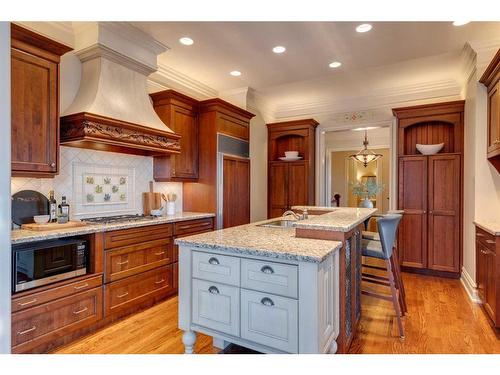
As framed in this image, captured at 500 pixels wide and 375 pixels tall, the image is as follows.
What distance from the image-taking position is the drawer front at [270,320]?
5.49ft

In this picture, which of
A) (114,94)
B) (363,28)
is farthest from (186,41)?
(363,28)

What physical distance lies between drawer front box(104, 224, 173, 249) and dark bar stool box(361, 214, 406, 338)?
2035 millimetres

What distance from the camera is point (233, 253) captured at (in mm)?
1872

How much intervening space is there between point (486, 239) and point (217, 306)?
258cm

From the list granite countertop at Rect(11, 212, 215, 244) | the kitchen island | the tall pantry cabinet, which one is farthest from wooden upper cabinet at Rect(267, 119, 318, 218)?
the kitchen island

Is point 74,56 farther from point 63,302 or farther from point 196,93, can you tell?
point 63,302

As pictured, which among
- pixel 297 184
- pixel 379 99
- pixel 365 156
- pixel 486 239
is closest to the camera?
pixel 486 239

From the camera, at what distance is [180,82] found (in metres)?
4.22

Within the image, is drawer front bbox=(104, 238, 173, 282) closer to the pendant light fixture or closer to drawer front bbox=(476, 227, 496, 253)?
drawer front bbox=(476, 227, 496, 253)

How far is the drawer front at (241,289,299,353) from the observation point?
167 cm

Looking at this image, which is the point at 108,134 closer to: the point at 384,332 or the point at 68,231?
the point at 68,231

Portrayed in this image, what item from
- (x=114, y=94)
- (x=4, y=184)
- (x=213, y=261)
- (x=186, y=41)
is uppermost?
(x=186, y=41)

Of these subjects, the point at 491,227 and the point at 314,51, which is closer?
the point at 491,227
